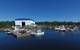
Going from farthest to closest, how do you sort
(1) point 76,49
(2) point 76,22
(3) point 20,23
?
(2) point 76,22, (3) point 20,23, (1) point 76,49

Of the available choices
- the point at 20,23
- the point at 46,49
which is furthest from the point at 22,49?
the point at 20,23

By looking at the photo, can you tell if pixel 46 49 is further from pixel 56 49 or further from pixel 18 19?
pixel 18 19

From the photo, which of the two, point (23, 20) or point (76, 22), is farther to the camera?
point (76, 22)

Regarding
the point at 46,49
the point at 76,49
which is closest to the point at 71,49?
the point at 76,49

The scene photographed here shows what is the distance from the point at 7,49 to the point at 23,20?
73.4 meters

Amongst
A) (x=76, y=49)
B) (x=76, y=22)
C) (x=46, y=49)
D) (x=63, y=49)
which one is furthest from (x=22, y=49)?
(x=76, y=22)

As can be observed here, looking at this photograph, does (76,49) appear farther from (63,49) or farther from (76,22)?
(76,22)

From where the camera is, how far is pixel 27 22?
9406cm

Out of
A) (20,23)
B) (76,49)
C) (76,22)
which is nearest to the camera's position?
(76,49)

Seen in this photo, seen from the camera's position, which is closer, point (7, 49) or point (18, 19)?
point (7, 49)

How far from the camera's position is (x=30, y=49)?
21.8 metres

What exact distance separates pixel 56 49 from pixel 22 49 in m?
4.16

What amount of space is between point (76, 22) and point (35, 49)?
10328 cm

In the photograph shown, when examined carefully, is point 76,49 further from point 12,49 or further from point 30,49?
point 12,49
